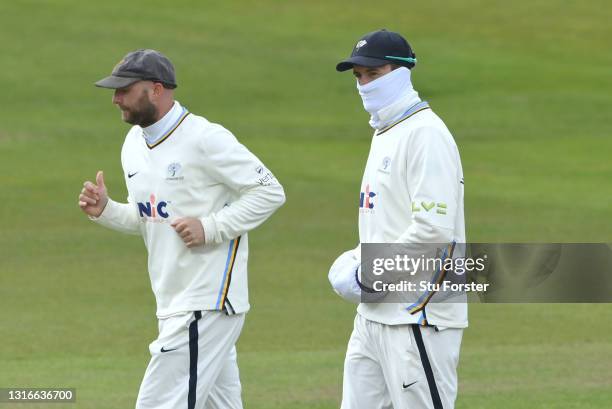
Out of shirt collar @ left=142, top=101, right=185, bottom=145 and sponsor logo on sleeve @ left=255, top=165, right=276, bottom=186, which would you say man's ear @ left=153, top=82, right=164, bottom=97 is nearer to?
shirt collar @ left=142, top=101, right=185, bottom=145

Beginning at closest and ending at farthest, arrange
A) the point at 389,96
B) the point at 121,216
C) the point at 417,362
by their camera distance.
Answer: the point at 417,362 → the point at 389,96 → the point at 121,216

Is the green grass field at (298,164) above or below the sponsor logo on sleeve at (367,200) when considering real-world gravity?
below

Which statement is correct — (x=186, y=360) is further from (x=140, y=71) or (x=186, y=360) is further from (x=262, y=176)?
(x=140, y=71)

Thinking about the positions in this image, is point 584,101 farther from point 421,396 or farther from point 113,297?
point 421,396

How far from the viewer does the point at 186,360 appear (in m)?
7.18

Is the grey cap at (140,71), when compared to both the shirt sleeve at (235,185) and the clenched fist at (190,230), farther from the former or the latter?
the clenched fist at (190,230)

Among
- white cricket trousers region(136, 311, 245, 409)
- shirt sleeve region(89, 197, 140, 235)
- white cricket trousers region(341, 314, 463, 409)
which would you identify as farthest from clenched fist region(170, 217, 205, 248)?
white cricket trousers region(341, 314, 463, 409)

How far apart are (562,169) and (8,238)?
40.4 ft

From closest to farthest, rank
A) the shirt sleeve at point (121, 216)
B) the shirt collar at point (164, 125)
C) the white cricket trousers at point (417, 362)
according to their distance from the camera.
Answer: the white cricket trousers at point (417, 362) → the shirt collar at point (164, 125) → the shirt sleeve at point (121, 216)

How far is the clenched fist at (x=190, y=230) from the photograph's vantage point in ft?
23.5

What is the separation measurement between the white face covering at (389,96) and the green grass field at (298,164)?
13.0ft

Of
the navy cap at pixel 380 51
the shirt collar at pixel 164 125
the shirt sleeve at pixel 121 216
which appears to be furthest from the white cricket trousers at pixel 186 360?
the navy cap at pixel 380 51

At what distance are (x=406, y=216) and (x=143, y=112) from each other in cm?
157

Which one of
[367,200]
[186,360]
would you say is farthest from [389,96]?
[186,360]
